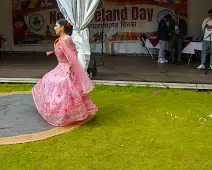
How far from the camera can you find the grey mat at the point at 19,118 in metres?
5.56

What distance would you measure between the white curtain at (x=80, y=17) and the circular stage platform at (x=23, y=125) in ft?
6.22

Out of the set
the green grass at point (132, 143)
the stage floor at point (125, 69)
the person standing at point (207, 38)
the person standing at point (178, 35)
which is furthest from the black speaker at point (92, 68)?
the person standing at point (178, 35)

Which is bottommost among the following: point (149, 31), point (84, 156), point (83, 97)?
point (84, 156)

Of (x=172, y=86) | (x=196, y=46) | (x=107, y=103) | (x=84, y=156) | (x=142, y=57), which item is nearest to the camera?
(x=84, y=156)

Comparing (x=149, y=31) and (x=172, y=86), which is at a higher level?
(x=149, y=31)

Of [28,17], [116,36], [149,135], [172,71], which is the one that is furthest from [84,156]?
[28,17]

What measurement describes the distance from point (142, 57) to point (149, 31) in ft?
3.48

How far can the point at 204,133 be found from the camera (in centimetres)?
550

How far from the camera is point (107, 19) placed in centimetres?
1404

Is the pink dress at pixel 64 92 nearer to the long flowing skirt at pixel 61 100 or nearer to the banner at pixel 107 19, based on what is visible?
the long flowing skirt at pixel 61 100

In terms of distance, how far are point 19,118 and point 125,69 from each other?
494 cm

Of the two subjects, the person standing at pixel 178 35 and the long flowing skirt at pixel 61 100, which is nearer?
the long flowing skirt at pixel 61 100

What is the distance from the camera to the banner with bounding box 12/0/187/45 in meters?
13.6

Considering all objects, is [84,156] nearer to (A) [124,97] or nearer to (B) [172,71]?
(A) [124,97]
